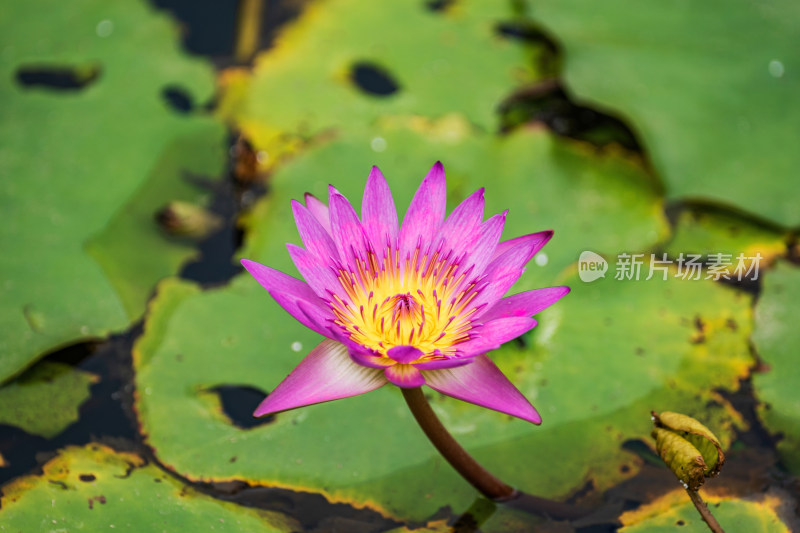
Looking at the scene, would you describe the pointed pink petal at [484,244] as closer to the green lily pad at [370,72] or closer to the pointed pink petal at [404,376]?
the pointed pink petal at [404,376]

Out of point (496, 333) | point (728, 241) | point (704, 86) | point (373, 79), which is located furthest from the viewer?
point (373, 79)

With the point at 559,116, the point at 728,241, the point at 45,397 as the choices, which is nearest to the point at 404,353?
the point at 45,397

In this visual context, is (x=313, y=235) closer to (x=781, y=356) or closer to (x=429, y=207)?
(x=429, y=207)

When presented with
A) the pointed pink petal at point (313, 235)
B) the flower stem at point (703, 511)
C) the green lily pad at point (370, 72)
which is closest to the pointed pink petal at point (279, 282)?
the pointed pink petal at point (313, 235)

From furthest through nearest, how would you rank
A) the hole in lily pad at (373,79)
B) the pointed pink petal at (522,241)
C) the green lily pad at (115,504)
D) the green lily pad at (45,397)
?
the hole in lily pad at (373,79) < the green lily pad at (45,397) < the green lily pad at (115,504) < the pointed pink petal at (522,241)

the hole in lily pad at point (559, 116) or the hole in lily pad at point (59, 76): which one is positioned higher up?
the hole in lily pad at point (559, 116)

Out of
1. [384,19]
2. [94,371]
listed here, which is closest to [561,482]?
[94,371]

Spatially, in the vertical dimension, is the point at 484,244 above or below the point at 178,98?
above

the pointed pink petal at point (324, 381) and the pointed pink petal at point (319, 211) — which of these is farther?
the pointed pink petal at point (319, 211)
